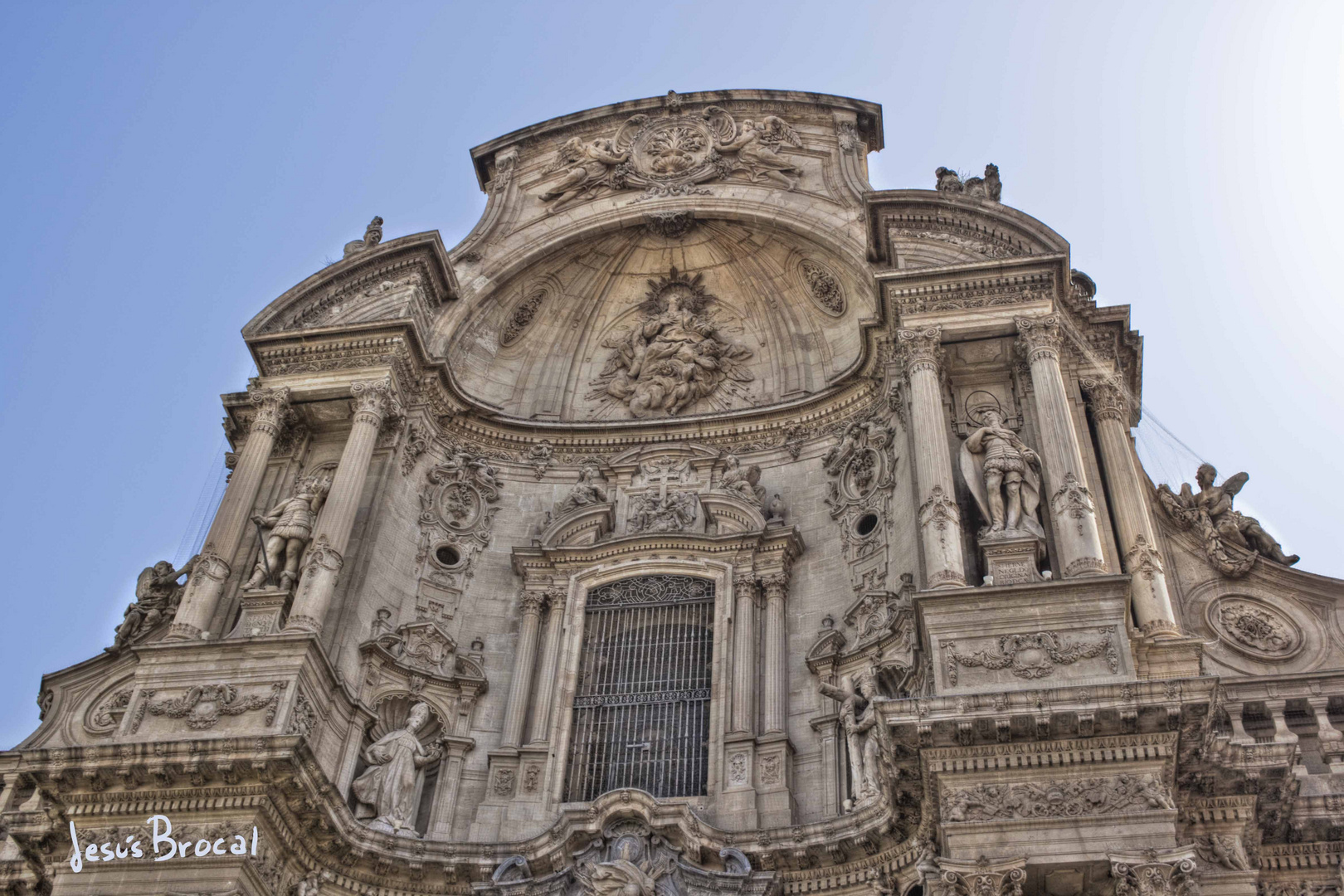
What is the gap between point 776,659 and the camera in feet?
60.8

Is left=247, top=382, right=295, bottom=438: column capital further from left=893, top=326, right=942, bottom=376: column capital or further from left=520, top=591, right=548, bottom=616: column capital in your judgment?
left=893, top=326, right=942, bottom=376: column capital

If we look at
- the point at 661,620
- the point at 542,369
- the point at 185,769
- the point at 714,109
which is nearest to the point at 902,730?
the point at 661,620

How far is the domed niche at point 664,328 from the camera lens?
898 inches

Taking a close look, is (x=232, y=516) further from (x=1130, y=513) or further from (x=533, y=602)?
(x=1130, y=513)

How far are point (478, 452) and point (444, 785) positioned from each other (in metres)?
5.93

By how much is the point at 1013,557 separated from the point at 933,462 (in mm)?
1876

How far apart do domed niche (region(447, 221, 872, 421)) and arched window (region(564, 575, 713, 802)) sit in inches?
149

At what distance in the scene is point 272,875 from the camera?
15008 millimetres

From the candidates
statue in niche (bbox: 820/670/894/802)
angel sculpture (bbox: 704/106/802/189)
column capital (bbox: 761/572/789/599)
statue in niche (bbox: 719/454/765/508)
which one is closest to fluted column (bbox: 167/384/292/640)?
statue in niche (bbox: 719/454/765/508)

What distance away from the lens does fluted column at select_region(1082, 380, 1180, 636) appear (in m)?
Result: 16.1

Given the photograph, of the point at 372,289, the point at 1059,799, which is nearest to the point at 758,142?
the point at 372,289

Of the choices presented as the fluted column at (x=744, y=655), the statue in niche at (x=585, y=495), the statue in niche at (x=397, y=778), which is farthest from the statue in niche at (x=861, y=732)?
the statue in niche at (x=397, y=778)

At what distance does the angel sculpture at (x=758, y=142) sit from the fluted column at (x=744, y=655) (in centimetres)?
792

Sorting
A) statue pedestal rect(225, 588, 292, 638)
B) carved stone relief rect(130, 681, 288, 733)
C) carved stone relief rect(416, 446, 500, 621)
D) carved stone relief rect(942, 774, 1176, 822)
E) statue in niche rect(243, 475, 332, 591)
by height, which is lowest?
carved stone relief rect(942, 774, 1176, 822)
